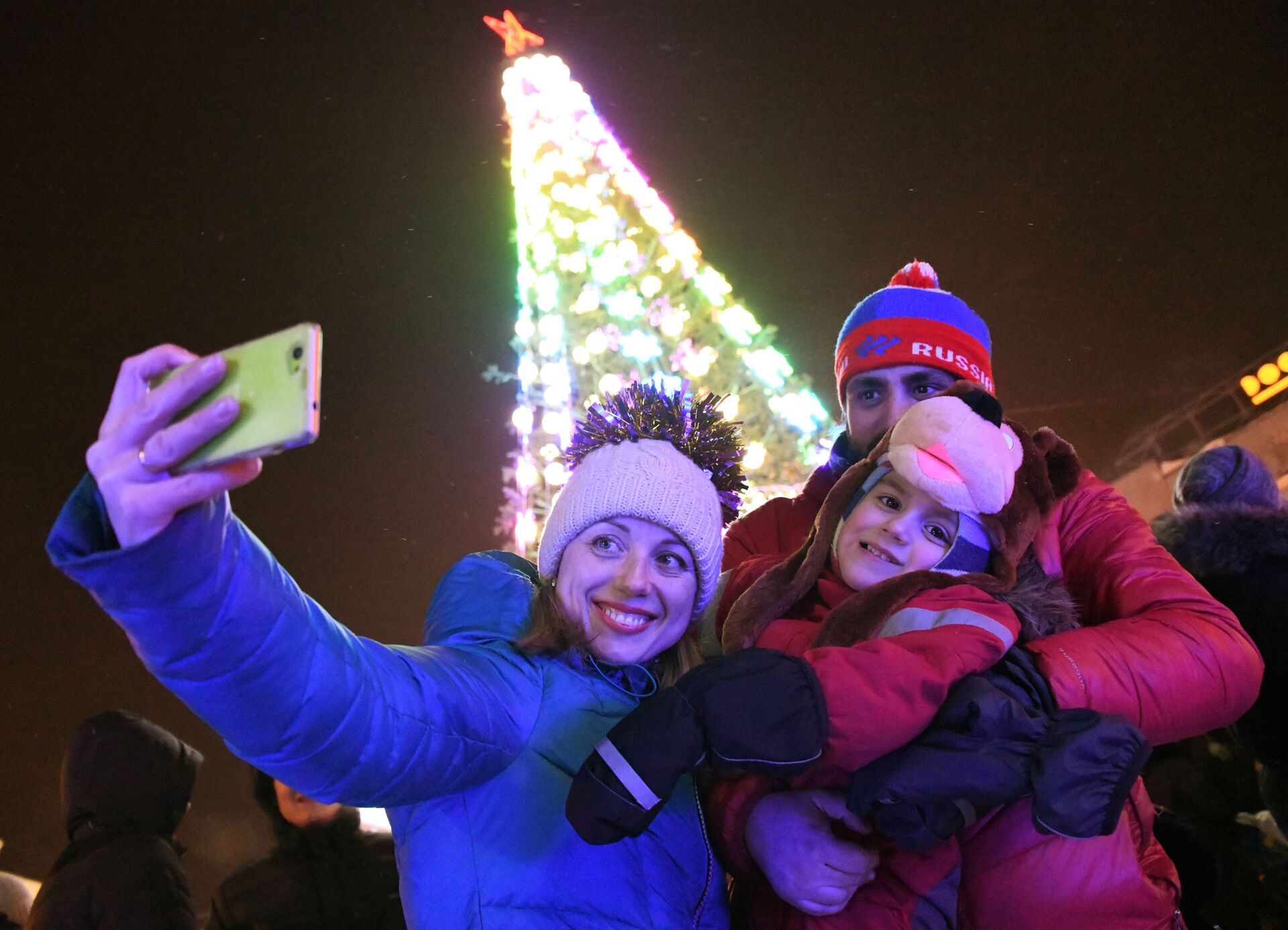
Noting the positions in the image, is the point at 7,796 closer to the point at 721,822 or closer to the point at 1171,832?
the point at 721,822

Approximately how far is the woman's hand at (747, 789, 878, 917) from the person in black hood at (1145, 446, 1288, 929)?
0.83m

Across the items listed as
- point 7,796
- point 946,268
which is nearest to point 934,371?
point 946,268

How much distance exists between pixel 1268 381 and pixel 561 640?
18.1ft

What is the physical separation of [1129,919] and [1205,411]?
542cm

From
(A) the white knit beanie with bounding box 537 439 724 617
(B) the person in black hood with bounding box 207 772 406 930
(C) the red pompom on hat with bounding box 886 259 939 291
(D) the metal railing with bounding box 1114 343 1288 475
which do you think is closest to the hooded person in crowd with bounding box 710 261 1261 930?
(A) the white knit beanie with bounding box 537 439 724 617

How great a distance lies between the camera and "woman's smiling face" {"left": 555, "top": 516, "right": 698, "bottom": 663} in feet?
4.46

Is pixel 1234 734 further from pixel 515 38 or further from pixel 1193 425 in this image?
pixel 1193 425

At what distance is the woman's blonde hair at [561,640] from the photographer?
1.30m

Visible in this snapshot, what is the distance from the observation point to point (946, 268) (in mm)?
5746

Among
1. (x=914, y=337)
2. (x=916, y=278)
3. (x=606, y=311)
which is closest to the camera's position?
(x=914, y=337)

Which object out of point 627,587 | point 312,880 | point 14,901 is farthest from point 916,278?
point 14,901

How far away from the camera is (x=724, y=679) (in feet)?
3.48

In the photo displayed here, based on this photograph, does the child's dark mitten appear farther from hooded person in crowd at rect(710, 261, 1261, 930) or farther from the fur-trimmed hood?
the fur-trimmed hood

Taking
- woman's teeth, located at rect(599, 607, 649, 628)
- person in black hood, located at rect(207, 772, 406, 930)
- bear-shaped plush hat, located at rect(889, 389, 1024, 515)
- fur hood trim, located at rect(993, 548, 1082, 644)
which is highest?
bear-shaped plush hat, located at rect(889, 389, 1024, 515)
